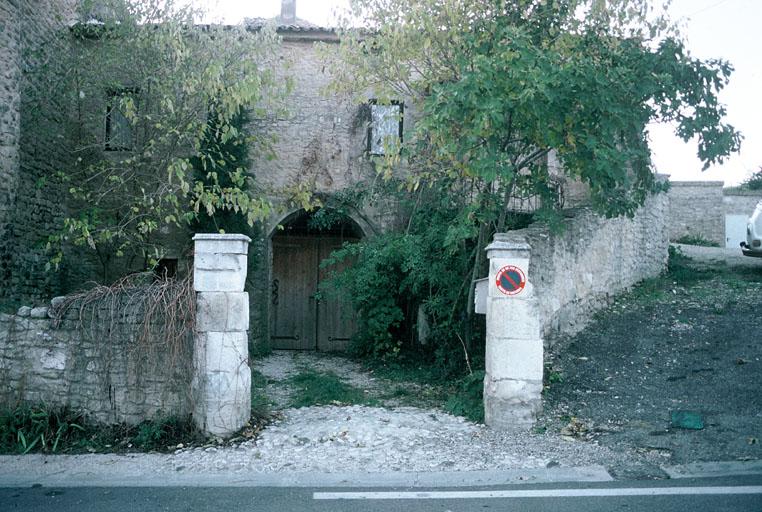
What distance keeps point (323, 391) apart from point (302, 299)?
544 centimetres

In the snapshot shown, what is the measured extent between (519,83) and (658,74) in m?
1.81

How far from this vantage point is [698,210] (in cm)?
1955

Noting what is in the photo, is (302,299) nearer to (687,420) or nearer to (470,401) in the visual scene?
(470,401)

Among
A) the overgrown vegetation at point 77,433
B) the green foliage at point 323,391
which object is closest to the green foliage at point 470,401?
the green foliage at point 323,391

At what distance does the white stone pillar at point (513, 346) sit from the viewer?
20.7 feet

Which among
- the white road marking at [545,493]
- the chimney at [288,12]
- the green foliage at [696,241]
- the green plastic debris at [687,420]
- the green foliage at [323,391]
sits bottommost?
the green foliage at [323,391]

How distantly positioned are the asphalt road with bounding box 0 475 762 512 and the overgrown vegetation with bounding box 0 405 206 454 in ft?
3.19

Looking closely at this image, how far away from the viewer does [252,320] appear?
11750 millimetres

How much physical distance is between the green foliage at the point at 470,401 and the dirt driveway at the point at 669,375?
0.72m

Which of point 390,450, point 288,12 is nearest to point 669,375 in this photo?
point 390,450

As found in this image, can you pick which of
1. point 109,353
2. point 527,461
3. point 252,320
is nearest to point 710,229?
point 252,320

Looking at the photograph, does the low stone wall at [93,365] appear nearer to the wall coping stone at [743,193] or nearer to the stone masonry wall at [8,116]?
the stone masonry wall at [8,116]

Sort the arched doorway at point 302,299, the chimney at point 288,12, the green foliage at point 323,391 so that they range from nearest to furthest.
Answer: the green foliage at point 323,391, the arched doorway at point 302,299, the chimney at point 288,12

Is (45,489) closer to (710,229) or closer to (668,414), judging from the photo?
(668,414)
